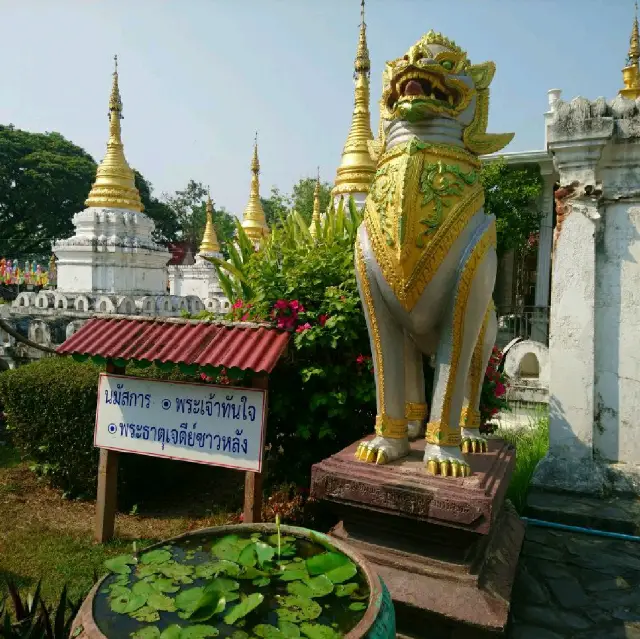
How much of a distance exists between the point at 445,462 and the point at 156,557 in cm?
151

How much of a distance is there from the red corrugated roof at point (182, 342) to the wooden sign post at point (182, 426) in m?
0.19

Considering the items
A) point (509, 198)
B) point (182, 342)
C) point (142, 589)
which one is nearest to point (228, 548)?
point (142, 589)

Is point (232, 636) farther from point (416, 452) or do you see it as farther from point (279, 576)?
point (416, 452)

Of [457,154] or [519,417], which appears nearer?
[457,154]

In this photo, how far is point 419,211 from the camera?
2.81 meters

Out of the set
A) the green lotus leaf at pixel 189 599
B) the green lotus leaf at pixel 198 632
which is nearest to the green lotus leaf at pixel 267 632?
the green lotus leaf at pixel 198 632

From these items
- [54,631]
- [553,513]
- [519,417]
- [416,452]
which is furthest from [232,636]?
[519,417]

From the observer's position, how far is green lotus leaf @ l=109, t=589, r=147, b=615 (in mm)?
1811

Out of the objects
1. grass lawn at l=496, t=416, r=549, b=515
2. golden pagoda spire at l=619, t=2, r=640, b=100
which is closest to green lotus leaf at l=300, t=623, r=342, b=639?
Result: grass lawn at l=496, t=416, r=549, b=515

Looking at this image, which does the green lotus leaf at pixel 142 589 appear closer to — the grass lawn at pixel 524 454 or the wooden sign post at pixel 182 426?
the wooden sign post at pixel 182 426

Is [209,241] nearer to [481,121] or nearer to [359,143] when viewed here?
[359,143]

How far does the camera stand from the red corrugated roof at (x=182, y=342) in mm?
3383

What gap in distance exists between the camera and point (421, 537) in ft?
9.21

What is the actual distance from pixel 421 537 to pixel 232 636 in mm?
1346
